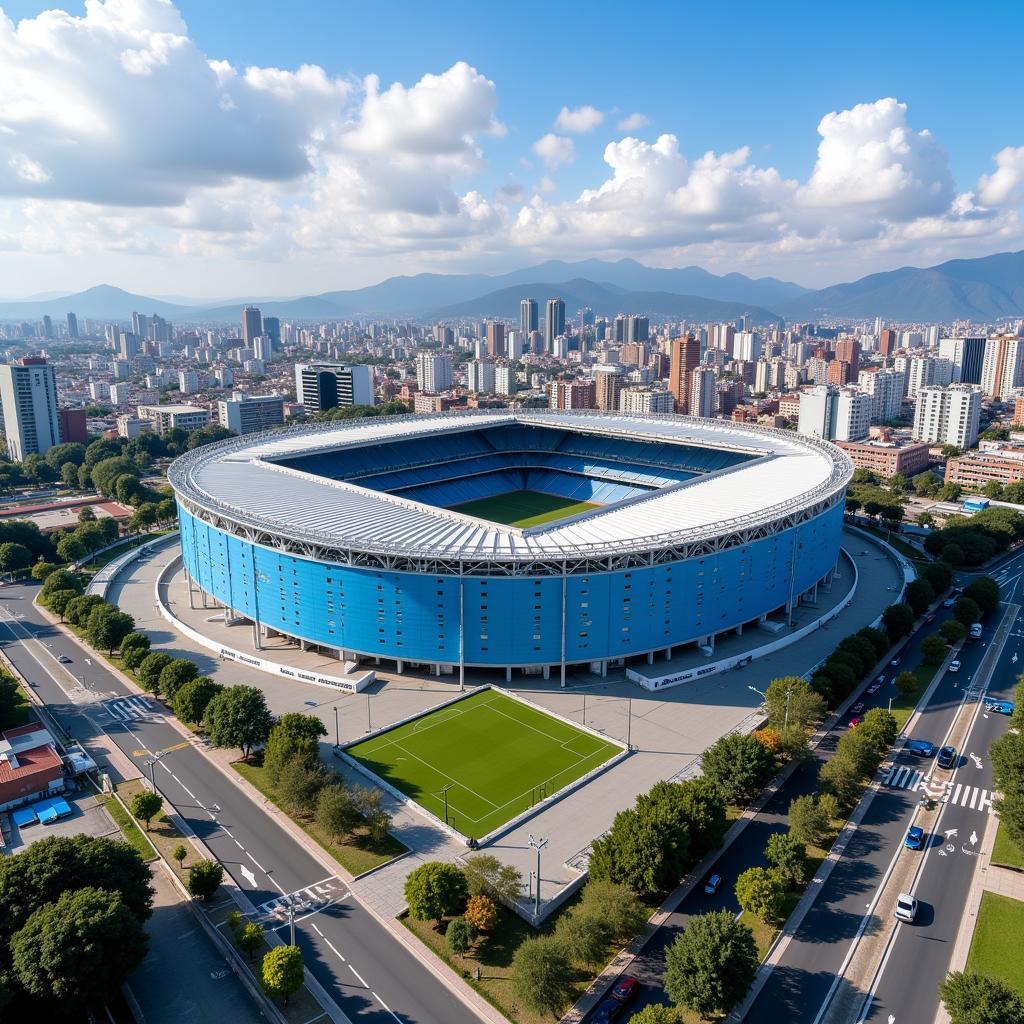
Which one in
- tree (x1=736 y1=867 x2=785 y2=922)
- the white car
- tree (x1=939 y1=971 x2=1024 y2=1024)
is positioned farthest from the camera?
the white car

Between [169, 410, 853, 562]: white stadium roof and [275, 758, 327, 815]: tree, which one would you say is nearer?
[275, 758, 327, 815]: tree

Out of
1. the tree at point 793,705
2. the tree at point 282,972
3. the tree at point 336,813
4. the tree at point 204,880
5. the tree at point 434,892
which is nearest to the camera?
the tree at point 282,972

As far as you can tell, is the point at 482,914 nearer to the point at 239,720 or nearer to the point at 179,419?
the point at 239,720

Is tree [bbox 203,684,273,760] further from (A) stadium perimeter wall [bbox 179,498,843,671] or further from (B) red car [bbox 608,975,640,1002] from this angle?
(B) red car [bbox 608,975,640,1002]

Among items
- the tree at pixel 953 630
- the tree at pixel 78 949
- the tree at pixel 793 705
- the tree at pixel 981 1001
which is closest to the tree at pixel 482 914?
the tree at pixel 78 949

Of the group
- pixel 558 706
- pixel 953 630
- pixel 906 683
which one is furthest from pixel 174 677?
pixel 953 630

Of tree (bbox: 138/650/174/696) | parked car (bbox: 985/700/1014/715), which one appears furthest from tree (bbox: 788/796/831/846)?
tree (bbox: 138/650/174/696)

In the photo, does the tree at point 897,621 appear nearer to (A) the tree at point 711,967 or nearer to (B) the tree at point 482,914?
(A) the tree at point 711,967
